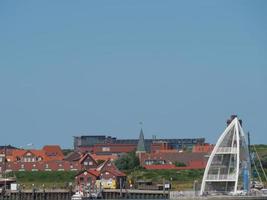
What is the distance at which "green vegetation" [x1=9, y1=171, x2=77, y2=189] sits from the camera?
141m

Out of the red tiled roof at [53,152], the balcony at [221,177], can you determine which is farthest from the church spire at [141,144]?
the balcony at [221,177]

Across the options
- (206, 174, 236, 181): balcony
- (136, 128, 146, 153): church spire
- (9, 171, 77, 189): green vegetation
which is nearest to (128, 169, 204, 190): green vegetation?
(9, 171, 77, 189): green vegetation

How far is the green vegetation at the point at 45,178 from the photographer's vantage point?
Result: 140875 mm

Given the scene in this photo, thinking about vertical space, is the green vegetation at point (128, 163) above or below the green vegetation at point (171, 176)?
above

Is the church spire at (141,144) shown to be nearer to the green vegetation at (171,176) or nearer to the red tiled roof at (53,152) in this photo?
the red tiled roof at (53,152)

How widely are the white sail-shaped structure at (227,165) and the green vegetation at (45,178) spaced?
43646mm

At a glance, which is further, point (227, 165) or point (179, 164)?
point (179, 164)

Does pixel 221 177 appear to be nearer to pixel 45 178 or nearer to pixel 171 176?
pixel 171 176

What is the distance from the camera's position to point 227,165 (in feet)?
310

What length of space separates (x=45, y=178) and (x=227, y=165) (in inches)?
2266

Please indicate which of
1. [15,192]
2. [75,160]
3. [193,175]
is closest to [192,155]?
[75,160]

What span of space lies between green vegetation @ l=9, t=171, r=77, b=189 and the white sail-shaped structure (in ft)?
143

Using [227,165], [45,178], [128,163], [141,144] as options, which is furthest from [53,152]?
[227,165]

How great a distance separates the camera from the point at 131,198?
114188 millimetres
